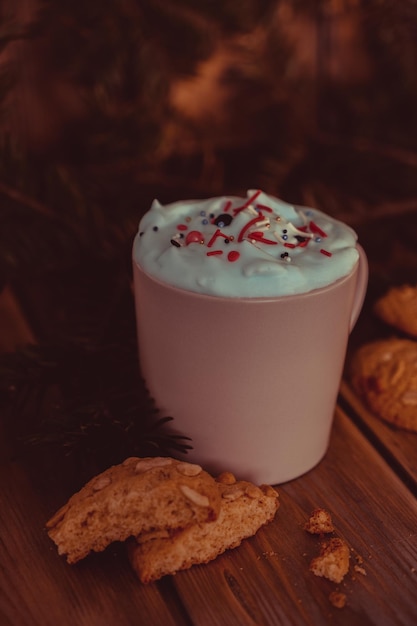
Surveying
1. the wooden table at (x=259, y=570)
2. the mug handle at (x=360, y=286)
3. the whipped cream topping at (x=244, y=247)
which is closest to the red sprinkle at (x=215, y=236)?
the whipped cream topping at (x=244, y=247)

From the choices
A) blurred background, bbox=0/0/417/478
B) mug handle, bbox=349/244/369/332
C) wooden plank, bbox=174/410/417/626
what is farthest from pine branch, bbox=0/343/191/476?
mug handle, bbox=349/244/369/332

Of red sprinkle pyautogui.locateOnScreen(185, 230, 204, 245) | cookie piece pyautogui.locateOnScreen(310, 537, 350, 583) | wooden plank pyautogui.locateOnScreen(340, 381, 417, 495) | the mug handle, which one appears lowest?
wooden plank pyautogui.locateOnScreen(340, 381, 417, 495)

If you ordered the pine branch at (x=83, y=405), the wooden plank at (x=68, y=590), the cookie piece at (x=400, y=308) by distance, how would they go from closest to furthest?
the wooden plank at (x=68, y=590), the pine branch at (x=83, y=405), the cookie piece at (x=400, y=308)

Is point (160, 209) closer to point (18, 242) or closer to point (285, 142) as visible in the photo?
point (18, 242)

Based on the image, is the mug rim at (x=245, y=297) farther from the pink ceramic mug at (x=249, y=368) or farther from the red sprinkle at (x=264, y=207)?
the red sprinkle at (x=264, y=207)

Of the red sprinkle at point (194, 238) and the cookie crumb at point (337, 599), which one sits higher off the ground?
the red sprinkle at point (194, 238)

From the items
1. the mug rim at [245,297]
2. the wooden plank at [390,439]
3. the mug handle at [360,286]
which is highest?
the mug rim at [245,297]

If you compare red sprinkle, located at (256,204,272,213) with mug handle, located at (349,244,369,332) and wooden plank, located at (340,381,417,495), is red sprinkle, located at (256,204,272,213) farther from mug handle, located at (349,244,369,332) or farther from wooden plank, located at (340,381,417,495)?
wooden plank, located at (340,381,417,495)

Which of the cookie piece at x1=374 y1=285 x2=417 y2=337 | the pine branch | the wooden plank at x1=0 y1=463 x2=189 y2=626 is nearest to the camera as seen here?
the wooden plank at x1=0 y1=463 x2=189 y2=626
